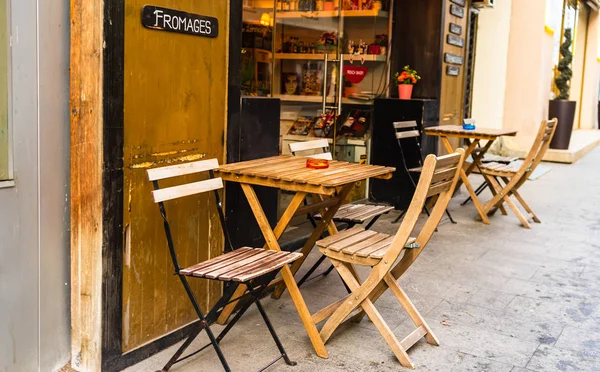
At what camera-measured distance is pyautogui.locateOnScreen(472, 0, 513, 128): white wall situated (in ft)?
41.2

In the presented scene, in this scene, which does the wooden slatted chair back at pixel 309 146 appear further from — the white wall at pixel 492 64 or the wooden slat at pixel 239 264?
the white wall at pixel 492 64

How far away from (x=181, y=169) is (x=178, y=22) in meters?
0.75

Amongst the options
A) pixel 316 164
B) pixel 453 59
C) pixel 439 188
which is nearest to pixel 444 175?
pixel 439 188

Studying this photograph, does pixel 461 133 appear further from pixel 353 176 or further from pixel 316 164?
pixel 353 176

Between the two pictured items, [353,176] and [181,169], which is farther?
[353,176]

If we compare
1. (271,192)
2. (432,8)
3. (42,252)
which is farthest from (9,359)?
(432,8)

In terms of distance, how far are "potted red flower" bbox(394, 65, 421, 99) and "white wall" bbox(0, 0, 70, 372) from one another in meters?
4.92

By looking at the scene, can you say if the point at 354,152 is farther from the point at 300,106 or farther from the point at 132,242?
the point at 132,242

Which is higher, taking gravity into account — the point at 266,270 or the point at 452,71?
the point at 452,71

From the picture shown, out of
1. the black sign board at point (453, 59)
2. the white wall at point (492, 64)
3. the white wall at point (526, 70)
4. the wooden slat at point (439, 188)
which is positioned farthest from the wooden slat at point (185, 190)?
the white wall at point (526, 70)

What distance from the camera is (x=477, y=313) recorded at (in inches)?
176

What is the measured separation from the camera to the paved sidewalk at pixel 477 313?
367 cm

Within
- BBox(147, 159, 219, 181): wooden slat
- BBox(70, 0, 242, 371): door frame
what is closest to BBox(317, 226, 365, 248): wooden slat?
BBox(147, 159, 219, 181): wooden slat

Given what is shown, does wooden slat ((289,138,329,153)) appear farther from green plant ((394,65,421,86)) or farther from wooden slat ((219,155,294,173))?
green plant ((394,65,421,86))
